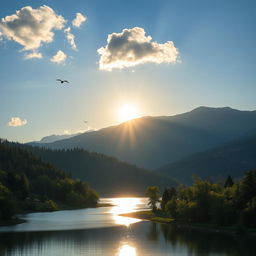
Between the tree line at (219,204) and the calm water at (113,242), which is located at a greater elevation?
the tree line at (219,204)

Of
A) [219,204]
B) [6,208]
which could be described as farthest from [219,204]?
[6,208]

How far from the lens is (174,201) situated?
500 ft

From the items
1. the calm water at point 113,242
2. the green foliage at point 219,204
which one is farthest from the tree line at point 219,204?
the calm water at point 113,242

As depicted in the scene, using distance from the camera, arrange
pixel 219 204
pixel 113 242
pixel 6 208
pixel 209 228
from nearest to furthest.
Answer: pixel 113 242 < pixel 219 204 < pixel 209 228 < pixel 6 208

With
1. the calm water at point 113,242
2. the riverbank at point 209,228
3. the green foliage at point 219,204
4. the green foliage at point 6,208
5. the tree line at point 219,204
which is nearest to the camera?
the calm water at point 113,242

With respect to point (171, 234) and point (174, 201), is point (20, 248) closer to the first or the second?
point (171, 234)

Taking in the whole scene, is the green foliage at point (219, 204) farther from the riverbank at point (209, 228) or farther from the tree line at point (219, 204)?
the riverbank at point (209, 228)

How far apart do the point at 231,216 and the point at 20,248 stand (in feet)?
204

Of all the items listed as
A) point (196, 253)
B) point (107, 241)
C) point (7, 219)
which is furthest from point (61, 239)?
point (7, 219)

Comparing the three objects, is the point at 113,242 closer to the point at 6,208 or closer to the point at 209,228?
the point at 209,228

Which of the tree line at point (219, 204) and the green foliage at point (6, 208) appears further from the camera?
the green foliage at point (6, 208)

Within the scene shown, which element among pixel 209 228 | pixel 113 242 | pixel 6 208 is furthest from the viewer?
pixel 6 208

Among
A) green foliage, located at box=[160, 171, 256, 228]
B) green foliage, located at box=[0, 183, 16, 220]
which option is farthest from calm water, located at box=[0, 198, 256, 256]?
green foliage, located at box=[0, 183, 16, 220]

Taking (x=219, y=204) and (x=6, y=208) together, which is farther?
(x=6, y=208)
